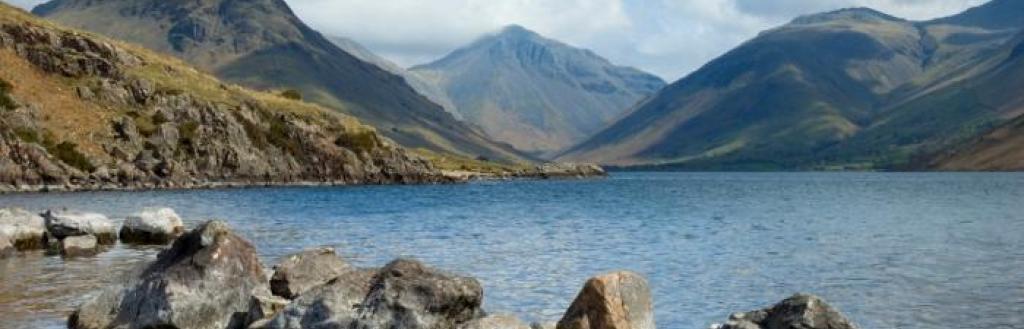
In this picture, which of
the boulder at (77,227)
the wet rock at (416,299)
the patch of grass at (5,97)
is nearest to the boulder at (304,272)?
the wet rock at (416,299)

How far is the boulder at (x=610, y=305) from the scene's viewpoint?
85.5ft

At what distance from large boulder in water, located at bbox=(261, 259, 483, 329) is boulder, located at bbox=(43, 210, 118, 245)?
141 ft

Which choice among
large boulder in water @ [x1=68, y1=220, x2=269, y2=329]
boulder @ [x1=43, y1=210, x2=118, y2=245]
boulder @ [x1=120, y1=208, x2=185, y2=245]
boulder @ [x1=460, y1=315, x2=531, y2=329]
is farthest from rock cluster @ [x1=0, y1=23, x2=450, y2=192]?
boulder @ [x1=460, y1=315, x2=531, y2=329]

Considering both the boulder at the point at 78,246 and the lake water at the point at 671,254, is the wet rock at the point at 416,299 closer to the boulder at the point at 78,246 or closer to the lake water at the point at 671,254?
the lake water at the point at 671,254

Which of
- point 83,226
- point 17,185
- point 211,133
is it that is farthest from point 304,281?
point 211,133

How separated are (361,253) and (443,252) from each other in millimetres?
5753

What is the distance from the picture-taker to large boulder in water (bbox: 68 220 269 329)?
29797mm

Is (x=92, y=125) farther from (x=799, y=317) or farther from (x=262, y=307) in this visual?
(x=799, y=317)

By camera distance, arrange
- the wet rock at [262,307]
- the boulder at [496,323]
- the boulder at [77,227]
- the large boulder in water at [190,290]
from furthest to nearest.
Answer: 1. the boulder at [77,227]
2. the large boulder in water at [190,290]
3. the wet rock at [262,307]
4. the boulder at [496,323]

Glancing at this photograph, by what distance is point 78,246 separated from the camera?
197 ft

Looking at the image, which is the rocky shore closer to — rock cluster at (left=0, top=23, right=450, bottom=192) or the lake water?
the lake water

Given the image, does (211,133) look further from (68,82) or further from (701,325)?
(701,325)

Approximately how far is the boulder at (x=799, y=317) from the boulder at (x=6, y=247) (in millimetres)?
47971

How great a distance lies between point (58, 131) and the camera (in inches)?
6422
